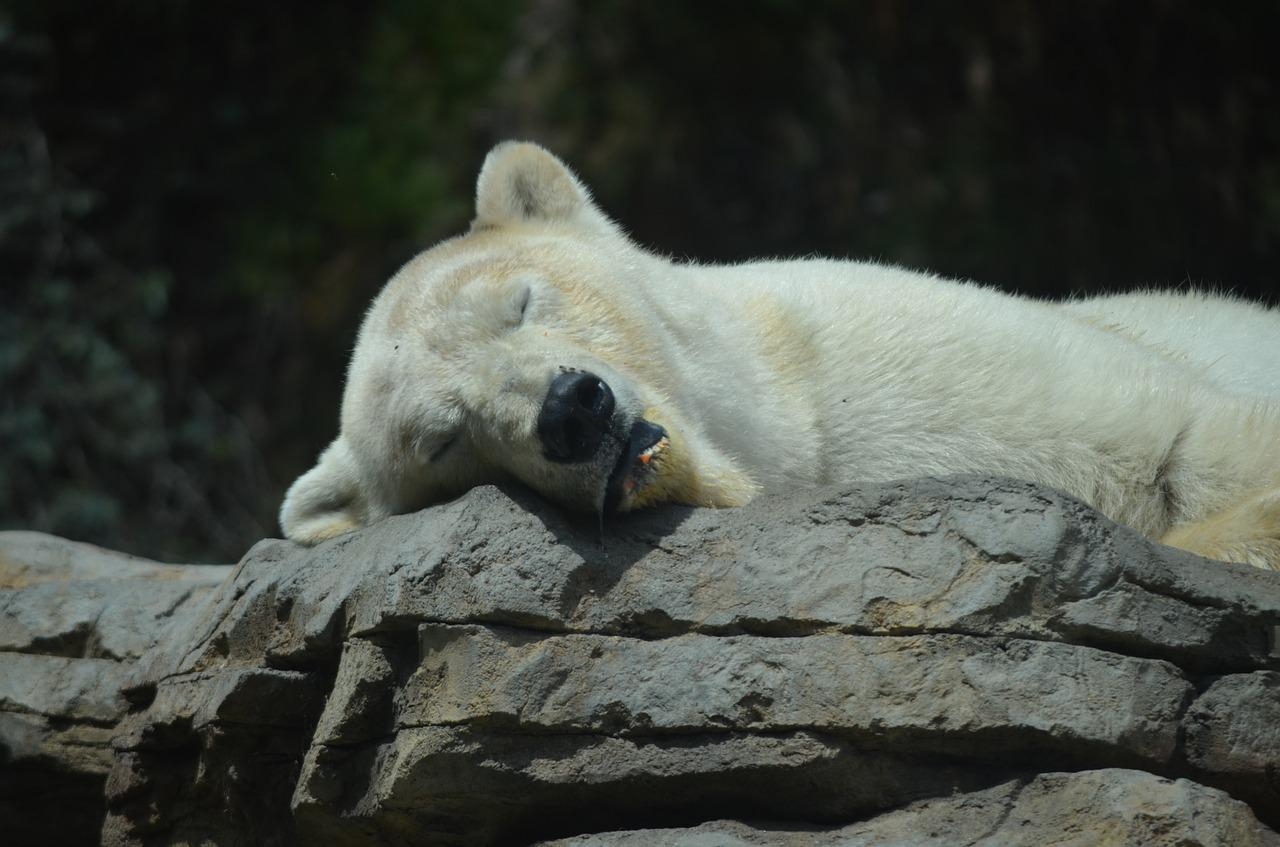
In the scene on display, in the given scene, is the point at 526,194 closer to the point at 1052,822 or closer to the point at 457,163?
the point at 1052,822

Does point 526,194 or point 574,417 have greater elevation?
point 526,194

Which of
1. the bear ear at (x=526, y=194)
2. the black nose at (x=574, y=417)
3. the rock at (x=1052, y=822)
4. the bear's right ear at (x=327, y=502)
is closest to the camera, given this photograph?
the rock at (x=1052, y=822)

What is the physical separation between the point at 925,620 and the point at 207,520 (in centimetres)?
603

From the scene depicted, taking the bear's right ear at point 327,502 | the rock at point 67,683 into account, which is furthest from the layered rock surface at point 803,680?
the rock at point 67,683

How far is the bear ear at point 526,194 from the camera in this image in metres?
3.70

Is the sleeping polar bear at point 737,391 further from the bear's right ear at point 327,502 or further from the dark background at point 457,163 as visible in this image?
the dark background at point 457,163

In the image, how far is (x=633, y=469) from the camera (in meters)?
2.64

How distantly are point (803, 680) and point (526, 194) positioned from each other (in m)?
1.86

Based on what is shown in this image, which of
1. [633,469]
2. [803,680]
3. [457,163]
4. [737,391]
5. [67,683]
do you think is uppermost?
[457,163]

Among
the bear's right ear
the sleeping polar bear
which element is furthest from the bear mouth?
the bear's right ear

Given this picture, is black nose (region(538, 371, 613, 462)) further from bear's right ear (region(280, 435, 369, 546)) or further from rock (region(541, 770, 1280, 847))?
bear's right ear (region(280, 435, 369, 546))

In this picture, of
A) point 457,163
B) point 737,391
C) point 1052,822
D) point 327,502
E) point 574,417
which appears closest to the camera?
point 1052,822

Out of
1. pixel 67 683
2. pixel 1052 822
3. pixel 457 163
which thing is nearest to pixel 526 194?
pixel 67 683

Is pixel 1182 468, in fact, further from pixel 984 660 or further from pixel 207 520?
pixel 207 520
